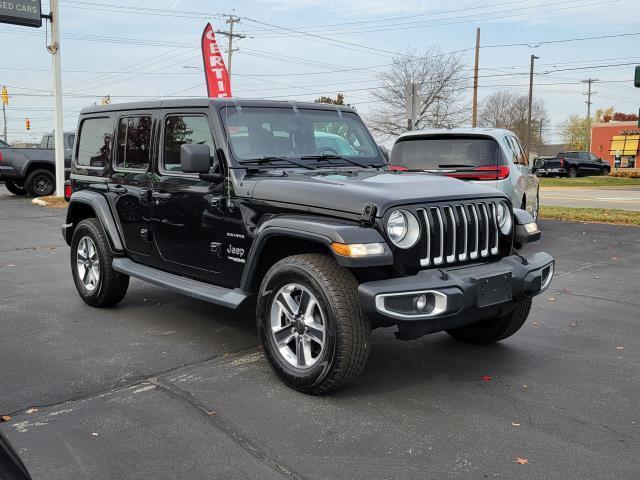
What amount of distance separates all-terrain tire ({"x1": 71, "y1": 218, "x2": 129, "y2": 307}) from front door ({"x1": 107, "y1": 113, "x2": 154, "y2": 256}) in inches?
10.0

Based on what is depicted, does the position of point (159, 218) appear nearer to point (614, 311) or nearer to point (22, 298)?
point (22, 298)

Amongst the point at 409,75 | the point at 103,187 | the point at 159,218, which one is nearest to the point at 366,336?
the point at 159,218

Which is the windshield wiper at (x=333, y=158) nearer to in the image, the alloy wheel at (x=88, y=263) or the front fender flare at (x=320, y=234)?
the front fender flare at (x=320, y=234)

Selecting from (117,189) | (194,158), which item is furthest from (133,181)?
(194,158)

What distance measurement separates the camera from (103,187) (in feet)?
19.4

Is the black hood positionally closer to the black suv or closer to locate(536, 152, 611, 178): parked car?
the black suv

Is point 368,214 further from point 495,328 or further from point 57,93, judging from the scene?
point 57,93

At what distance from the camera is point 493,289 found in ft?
12.5

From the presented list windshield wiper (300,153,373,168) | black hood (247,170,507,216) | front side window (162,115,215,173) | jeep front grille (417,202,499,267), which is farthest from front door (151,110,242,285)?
jeep front grille (417,202,499,267)

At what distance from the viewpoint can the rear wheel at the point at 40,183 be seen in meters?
19.6

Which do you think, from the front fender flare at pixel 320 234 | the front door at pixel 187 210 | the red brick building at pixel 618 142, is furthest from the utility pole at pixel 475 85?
the front fender flare at pixel 320 234

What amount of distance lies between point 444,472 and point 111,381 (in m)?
2.26

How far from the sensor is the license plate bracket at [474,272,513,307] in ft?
12.2

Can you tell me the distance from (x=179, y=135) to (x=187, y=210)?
25.8 inches
